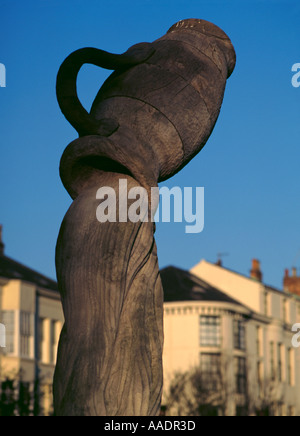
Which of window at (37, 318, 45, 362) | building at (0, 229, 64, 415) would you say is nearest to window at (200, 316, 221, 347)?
building at (0, 229, 64, 415)

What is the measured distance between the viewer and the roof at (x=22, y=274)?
136 feet

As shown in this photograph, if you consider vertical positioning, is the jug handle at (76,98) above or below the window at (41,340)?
below

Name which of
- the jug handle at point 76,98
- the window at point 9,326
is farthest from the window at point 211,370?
the jug handle at point 76,98

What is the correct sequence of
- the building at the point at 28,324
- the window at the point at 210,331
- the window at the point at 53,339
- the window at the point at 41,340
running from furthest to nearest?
the window at the point at 210,331
the window at the point at 53,339
the window at the point at 41,340
the building at the point at 28,324

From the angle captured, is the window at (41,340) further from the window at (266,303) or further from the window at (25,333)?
the window at (266,303)

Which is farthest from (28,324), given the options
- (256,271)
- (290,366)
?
(290,366)

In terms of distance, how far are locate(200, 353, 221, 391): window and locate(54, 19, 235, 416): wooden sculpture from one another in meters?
42.7

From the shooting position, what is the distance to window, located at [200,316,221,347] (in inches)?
2013

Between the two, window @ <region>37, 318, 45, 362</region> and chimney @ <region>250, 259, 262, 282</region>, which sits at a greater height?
chimney @ <region>250, 259, 262, 282</region>
